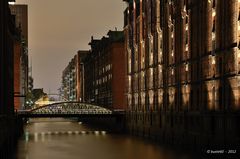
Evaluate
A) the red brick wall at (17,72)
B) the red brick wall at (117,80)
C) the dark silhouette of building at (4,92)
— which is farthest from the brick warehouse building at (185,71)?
the red brick wall at (17,72)

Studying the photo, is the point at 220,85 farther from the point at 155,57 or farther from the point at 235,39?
the point at 155,57

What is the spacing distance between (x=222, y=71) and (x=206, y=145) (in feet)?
28.1

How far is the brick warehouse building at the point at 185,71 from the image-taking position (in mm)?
50000

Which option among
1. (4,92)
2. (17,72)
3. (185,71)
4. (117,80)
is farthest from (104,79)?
(185,71)

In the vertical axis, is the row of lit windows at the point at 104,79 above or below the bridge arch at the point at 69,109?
above

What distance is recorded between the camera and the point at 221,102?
2045 inches

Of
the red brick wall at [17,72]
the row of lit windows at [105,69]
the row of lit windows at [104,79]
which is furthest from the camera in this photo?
the red brick wall at [17,72]

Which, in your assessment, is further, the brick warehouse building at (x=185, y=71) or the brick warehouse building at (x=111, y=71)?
the brick warehouse building at (x=111, y=71)

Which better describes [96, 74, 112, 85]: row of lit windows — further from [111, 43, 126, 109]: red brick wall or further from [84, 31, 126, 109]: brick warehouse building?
[111, 43, 126, 109]: red brick wall

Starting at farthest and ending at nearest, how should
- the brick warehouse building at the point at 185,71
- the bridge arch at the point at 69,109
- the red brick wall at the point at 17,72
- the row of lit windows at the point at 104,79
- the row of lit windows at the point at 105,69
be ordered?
the red brick wall at the point at 17,72 → the row of lit windows at the point at 104,79 → the row of lit windows at the point at 105,69 → the bridge arch at the point at 69,109 → the brick warehouse building at the point at 185,71

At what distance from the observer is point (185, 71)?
64688 millimetres

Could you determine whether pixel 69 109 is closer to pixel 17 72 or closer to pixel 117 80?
pixel 17 72

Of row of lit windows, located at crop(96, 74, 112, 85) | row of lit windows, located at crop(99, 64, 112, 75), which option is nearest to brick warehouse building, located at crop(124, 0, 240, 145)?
row of lit windows, located at crop(99, 64, 112, 75)

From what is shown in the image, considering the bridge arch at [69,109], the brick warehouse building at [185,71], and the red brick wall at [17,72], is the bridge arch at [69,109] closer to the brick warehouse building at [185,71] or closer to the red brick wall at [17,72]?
the red brick wall at [17,72]
